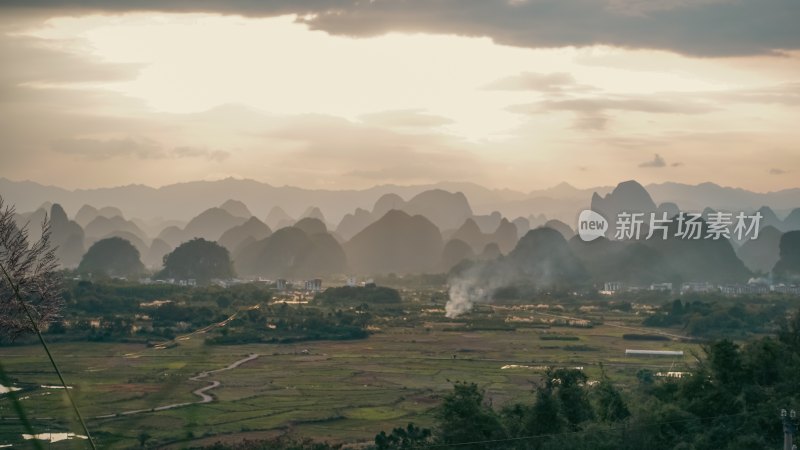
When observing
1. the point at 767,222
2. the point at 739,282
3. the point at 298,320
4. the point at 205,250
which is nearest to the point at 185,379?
the point at 298,320

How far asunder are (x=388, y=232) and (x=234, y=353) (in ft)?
229

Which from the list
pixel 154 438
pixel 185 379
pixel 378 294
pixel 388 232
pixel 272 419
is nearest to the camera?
pixel 154 438

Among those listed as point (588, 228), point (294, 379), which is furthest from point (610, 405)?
point (588, 228)

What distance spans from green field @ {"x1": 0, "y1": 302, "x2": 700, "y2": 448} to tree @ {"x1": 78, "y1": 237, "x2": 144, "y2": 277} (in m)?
42.8

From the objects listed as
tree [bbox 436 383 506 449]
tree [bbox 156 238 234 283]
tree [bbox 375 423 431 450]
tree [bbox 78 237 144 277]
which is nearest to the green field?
tree [bbox 375 423 431 450]

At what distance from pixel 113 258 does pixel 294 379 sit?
52.9 meters

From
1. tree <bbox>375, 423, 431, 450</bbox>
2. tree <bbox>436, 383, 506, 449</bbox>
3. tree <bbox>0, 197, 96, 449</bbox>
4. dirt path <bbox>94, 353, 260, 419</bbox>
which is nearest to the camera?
tree <bbox>0, 197, 96, 449</bbox>

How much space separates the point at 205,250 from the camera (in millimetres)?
66438

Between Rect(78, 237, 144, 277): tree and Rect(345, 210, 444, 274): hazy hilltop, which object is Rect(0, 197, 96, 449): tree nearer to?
Rect(78, 237, 144, 277): tree

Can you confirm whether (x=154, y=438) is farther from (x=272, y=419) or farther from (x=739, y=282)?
(x=739, y=282)

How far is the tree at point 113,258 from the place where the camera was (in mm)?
72812

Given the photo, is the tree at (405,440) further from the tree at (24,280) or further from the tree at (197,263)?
the tree at (197,263)

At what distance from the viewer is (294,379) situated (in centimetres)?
2555

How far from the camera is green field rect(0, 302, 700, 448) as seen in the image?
19.2 meters
